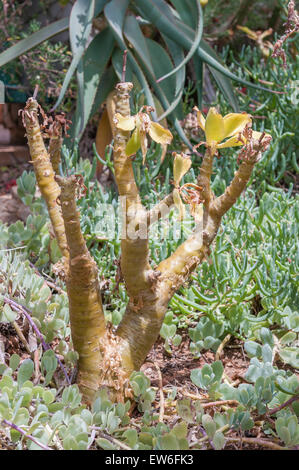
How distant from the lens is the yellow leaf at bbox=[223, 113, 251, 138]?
768 millimetres

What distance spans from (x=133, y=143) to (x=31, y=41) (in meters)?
1.17

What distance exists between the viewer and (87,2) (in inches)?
69.6

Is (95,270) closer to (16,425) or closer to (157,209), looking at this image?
(157,209)

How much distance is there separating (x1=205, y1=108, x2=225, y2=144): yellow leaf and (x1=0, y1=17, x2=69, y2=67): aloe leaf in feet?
3.59

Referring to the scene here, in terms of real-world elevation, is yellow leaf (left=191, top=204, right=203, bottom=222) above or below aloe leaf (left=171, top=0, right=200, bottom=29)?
below

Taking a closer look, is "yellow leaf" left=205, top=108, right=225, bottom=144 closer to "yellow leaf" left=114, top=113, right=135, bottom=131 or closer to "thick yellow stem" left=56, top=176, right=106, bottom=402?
"yellow leaf" left=114, top=113, right=135, bottom=131

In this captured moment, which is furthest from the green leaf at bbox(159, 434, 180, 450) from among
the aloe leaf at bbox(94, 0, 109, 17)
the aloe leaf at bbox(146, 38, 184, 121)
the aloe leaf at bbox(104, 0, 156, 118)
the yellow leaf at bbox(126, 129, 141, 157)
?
the aloe leaf at bbox(94, 0, 109, 17)

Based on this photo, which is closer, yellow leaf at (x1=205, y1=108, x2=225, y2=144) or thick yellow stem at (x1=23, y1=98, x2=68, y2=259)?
yellow leaf at (x1=205, y1=108, x2=225, y2=144)

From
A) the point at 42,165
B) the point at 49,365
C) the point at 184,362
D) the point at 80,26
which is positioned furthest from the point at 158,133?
the point at 80,26

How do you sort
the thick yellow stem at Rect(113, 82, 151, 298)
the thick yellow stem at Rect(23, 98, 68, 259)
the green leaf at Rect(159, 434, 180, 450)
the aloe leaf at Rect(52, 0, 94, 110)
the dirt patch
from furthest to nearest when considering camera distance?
the aloe leaf at Rect(52, 0, 94, 110) → the dirt patch → the thick yellow stem at Rect(23, 98, 68, 259) → the thick yellow stem at Rect(113, 82, 151, 298) → the green leaf at Rect(159, 434, 180, 450)

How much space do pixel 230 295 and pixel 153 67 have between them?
1100mm

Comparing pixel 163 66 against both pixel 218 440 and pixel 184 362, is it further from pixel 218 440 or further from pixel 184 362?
pixel 218 440

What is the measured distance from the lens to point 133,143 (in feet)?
2.46
